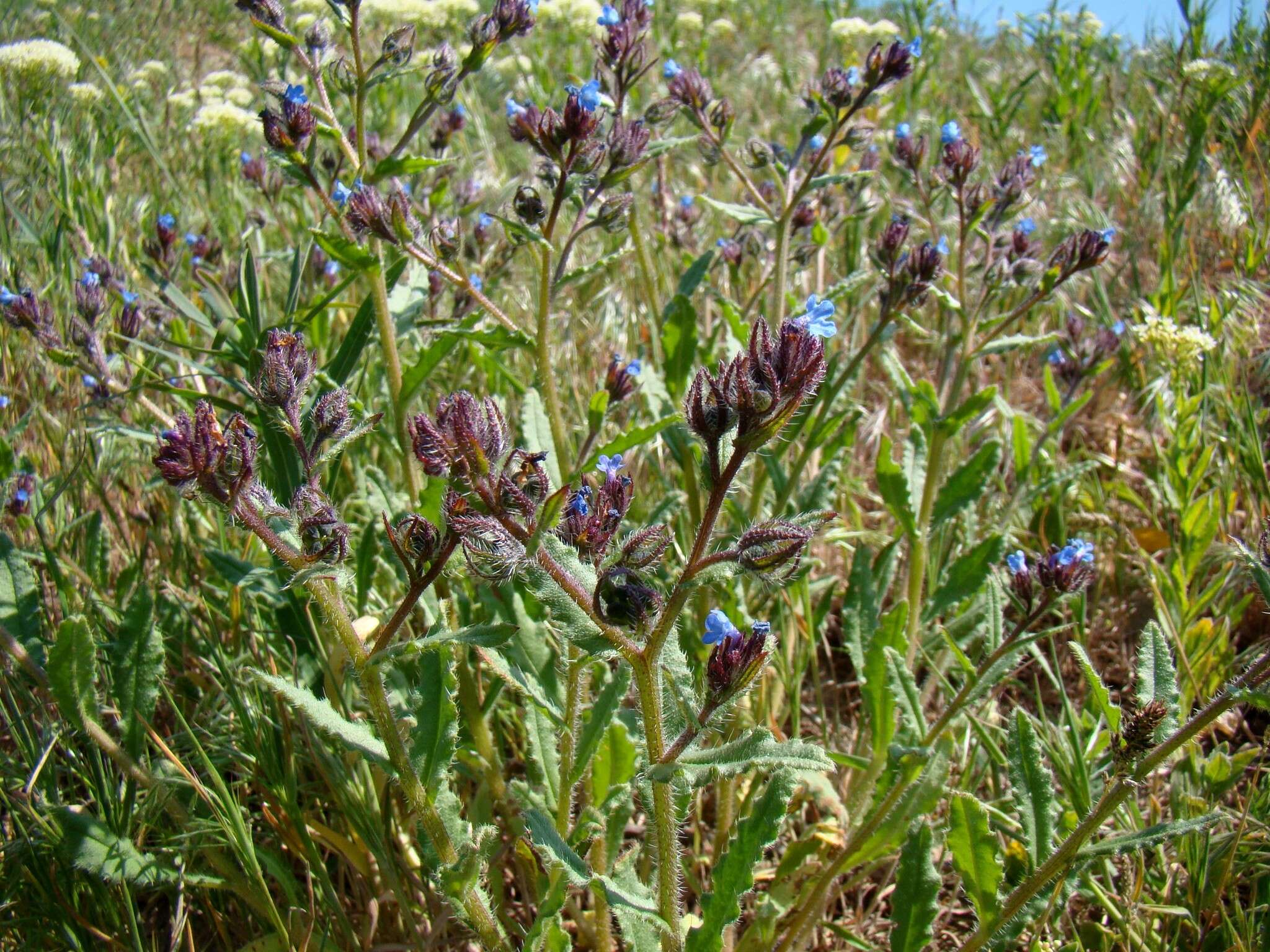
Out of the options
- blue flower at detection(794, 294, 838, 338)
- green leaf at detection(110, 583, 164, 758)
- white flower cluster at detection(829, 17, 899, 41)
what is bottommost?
green leaf at detection(110, 583, 164, 758)

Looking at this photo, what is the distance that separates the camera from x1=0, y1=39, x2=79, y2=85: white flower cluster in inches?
184

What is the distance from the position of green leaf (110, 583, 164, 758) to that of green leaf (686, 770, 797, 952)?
4.15 feet

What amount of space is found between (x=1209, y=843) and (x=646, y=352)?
8.82 ft

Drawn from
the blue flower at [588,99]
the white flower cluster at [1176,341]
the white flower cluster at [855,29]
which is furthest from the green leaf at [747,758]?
the white flower cluster at [855,29]

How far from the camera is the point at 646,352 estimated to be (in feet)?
13.6

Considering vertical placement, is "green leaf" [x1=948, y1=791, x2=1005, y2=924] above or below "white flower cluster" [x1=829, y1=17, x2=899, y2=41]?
below

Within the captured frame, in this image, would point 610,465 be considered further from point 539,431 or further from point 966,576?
point 966,576

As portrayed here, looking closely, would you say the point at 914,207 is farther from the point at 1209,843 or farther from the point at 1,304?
the point at 1,304

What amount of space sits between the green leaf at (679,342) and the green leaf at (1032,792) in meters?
1.40

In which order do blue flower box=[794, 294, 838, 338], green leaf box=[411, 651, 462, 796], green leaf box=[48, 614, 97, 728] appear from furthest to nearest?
green leaf box=[48, 614, 97, 728]
green leaf box=[411, 651, 462, 796]
blue flower box=[794, 294, 838, 338]

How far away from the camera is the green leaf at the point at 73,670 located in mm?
1933

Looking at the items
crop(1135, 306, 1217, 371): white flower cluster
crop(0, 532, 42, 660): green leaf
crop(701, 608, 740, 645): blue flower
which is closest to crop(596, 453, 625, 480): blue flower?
crop(701, 608, 740, 645): blue flower

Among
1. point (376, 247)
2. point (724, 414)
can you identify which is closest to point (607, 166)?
point (376, 247)

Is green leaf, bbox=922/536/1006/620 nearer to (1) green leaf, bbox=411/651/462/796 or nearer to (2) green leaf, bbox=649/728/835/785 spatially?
(2) green leaf, bbox=649/728/835/785
